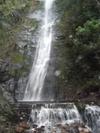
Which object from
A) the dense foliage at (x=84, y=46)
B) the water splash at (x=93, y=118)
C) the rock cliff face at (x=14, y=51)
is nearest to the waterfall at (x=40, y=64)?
the rock cliff face at (x=14, y=51)

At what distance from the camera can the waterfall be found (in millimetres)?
16828

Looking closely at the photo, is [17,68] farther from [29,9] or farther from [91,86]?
[29,9]

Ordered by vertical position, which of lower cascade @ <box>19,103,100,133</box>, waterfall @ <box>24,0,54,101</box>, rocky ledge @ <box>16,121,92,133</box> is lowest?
rocky ledge @ <box>16,121,92,133</box>

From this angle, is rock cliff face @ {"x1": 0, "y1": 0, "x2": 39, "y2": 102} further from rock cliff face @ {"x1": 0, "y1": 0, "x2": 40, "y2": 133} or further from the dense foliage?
the dense foliage

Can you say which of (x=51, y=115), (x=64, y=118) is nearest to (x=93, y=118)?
(x=64, y=118)

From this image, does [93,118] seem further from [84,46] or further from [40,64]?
[40,64]

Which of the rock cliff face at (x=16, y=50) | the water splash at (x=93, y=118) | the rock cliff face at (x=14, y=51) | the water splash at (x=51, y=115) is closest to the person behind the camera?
the water splash at (x=51, y=115)

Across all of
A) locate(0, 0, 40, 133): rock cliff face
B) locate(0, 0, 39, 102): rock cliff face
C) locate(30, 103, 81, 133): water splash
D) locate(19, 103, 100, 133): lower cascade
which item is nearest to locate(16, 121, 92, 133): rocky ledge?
locate(19, 103, 100, 133): lower cascade

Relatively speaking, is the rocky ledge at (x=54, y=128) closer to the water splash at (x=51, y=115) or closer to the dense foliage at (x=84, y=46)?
the water splash at (x=51, y=115)

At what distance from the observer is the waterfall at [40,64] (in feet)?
55.2

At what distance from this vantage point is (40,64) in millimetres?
18172

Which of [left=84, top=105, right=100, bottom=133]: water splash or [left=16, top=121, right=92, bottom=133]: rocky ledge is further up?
[left=84, top=105, right=100, bottom=133]: water splash

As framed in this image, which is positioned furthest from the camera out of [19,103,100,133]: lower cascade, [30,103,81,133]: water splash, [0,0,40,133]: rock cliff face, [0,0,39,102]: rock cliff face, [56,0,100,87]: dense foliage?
[0,0,39,102]: rock cliff face

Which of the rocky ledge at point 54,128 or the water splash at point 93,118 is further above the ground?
the water splash at point 93,118
